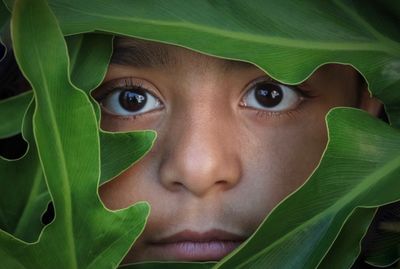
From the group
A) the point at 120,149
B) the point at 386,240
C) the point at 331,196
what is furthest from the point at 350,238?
the point at 120,149

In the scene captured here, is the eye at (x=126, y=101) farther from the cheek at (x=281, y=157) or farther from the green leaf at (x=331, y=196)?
the green leaf at (x=331, y=196)

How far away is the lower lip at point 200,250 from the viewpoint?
0.94 metres

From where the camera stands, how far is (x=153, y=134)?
83cm

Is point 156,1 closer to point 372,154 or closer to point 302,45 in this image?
point 302,45

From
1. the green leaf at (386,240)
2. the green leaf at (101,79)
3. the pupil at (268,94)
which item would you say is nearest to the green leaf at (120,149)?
the green leaf at (101,79)

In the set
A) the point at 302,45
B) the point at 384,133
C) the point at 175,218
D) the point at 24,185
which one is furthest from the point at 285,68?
the point at 24,185

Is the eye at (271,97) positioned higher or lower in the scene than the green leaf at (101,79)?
higher

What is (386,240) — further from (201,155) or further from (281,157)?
(201,155)

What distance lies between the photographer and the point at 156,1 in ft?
2.77

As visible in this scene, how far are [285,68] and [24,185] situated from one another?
0.35 meters

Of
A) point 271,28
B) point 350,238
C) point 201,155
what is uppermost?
point 271,28

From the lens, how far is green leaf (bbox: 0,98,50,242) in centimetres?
87

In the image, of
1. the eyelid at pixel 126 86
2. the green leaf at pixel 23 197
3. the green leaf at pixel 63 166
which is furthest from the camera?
the eyelid at pixel 126 86

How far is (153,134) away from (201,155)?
0.08m
